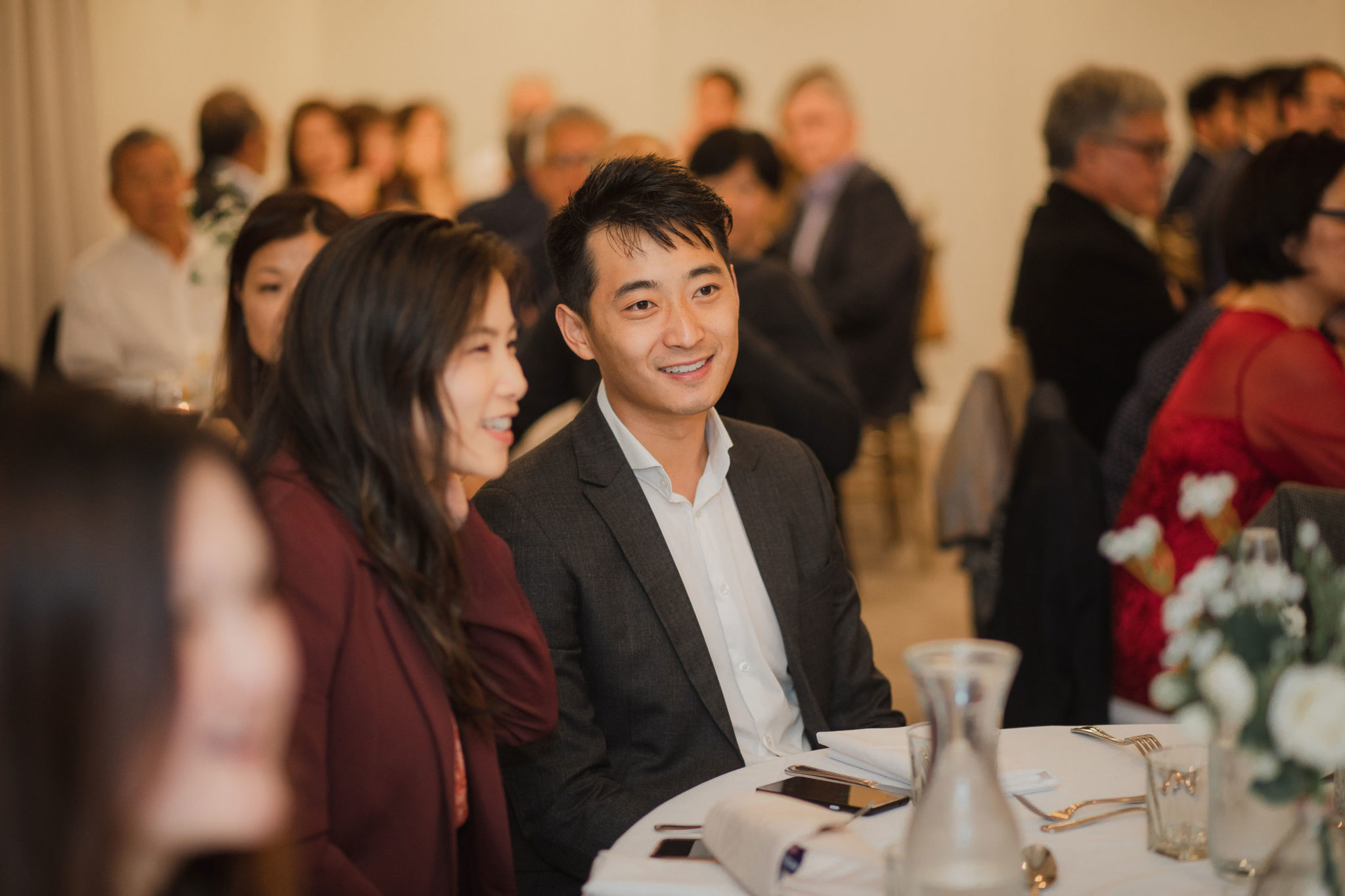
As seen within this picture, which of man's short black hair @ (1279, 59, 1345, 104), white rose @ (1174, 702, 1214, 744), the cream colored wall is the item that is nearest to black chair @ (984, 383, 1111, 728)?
white rose @ (1174, 702, 1214, 744)

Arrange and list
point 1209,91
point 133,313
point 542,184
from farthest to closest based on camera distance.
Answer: point 1209,91 → point 133,313 → point 542,184

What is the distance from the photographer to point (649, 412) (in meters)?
1.85

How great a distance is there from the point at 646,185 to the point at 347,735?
3.04ft

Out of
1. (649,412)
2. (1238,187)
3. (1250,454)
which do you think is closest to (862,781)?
(649,412)

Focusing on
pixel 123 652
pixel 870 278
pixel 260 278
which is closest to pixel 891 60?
pixel 870 278

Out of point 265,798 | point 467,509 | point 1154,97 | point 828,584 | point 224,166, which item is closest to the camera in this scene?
point 265,798

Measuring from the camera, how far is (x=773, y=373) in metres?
2.57

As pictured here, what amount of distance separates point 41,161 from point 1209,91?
16.5ft

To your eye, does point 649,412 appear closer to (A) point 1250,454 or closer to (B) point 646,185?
(B) point 646,185

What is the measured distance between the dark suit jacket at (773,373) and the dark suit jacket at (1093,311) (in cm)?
63

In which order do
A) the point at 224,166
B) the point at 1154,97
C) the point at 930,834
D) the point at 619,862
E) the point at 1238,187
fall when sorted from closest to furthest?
the point at 930,834
the point at 619,862
the point at 1238,187
the point at 1154,97
the point at 224,166

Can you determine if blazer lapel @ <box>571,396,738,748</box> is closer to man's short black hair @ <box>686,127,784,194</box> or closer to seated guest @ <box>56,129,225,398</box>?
man's short black hair @ <box>686,127,784,194</box>

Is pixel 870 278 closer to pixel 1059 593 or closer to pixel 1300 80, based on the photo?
pixel 1300 80

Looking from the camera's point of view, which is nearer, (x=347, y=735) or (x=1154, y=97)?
(x=347, y=735)
